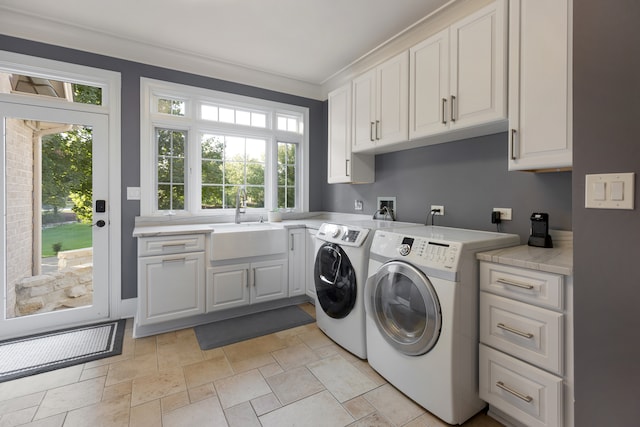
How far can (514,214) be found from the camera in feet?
6.56

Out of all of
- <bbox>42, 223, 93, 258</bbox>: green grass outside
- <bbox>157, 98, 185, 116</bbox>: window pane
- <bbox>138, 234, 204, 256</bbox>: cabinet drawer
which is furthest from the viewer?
<bbox>157, 98, 185, 116</bbox>: window pane

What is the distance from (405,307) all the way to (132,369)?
75.7 inches

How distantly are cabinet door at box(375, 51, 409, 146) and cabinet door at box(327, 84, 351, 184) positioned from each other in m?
0.47

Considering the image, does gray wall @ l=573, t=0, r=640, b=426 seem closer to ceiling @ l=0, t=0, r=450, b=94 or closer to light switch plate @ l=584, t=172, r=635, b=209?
light switch plate @ l=584, t=172, r=635, b=209

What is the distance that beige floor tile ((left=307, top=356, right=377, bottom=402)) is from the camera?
1.83 meters

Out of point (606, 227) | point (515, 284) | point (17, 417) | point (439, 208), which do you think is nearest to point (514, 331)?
point (515, 284)

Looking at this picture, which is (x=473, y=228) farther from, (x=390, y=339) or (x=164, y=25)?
(x=164, y=25)

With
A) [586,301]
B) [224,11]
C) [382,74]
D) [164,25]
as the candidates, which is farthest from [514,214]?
[164,25]

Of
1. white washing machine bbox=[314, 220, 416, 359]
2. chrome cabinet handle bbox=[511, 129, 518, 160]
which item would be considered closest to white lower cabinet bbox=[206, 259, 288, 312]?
white washing machine bbox=[314, 220, 416, 359]

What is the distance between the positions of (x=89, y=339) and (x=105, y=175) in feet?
4.76

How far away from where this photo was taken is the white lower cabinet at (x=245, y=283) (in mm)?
2744

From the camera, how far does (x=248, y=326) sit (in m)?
2.74

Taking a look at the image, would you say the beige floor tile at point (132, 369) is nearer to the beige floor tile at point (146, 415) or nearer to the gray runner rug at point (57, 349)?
the gray runner rug at point (57, 349)

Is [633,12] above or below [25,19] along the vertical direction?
below
